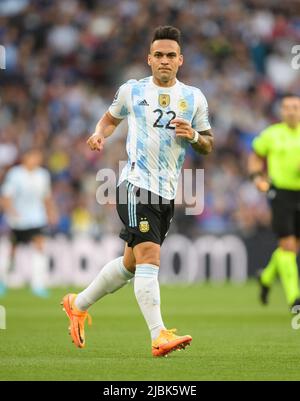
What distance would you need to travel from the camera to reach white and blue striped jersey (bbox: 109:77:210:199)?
7.61 meters

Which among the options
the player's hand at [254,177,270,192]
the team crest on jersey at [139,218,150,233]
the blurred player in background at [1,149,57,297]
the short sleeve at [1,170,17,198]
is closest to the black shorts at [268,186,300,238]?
the player's hand at [254,177,270,192]

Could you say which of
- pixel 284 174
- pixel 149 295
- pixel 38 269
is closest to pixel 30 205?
pixel 38 269

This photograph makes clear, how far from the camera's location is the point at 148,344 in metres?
8.44

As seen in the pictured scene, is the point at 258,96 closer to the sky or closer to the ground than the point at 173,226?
closer to the sky

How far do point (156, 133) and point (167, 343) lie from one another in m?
1.49

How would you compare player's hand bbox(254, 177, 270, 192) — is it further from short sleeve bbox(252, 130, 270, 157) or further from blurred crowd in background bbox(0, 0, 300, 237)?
blurred crowd in background bbox(0, 0, 300, 237)

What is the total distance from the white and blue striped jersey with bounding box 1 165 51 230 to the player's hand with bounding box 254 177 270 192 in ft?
17.8

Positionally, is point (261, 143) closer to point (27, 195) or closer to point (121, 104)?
point (121, 104)

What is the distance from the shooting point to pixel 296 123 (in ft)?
40.1

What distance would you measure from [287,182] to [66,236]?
26.6 ft

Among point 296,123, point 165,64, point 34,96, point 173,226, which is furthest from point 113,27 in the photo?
point 165,64

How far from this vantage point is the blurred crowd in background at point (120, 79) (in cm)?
2080

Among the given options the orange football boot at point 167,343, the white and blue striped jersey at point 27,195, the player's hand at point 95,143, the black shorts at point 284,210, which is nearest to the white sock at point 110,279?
the orange football boot at point 167,343
